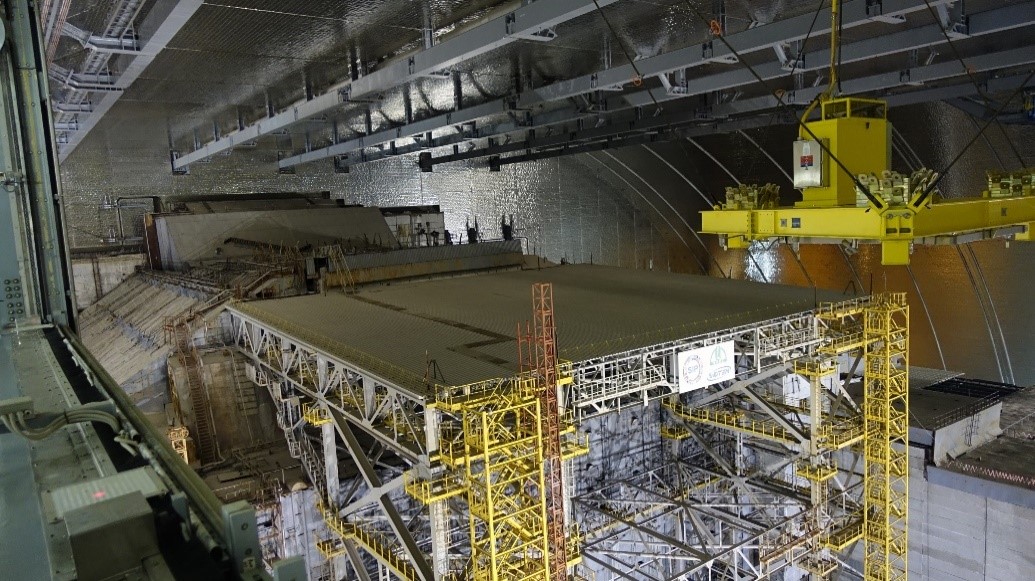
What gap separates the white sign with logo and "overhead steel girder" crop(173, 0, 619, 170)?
626cm

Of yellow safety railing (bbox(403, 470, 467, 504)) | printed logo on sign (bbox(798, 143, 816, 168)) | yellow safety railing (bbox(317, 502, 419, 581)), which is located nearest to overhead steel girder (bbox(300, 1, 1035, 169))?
printed logo on sign (bbox(798, 143, 816, 168))

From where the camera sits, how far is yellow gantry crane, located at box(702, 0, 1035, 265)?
9.19 m

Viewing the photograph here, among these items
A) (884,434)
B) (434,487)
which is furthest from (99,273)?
(884,434)

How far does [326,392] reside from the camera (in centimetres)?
1380

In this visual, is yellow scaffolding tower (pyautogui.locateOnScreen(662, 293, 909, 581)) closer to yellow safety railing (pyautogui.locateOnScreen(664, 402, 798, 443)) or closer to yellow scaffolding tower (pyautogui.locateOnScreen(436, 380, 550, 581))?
yellow safety railing (pyautogui.locateOnScreen(664, 402, 798, 443))

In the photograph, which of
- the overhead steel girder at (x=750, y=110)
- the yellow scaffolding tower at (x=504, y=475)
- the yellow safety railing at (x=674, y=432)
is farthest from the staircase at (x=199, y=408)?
the overhead steel girder at (x=750, y=110)

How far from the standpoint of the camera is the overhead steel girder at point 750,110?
14.7 m

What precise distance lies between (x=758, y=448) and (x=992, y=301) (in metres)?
10.7

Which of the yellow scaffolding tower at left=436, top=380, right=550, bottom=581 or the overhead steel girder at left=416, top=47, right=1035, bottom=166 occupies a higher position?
the overhead steel girder at left=416, top=47, right=1035, bottom=166

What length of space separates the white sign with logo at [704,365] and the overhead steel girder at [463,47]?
6262 millimetres

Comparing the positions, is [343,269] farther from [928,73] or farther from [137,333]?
[928,73]

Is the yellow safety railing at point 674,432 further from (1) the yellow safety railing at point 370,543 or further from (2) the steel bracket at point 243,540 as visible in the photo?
(2) the steel bracket at point 243,540

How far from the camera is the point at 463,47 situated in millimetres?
12164

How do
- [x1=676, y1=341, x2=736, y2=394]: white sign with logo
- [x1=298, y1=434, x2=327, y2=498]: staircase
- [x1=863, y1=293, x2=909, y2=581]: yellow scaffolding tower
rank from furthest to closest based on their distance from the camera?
[x1=863, y1=293, x2=909, y2=581]: yellow scaffolding tower < [x1=298, y1=434, x2=327, y2=498]: staircase < [x1=676, y1=341, x2=736, y2=394]: white sign with logo
